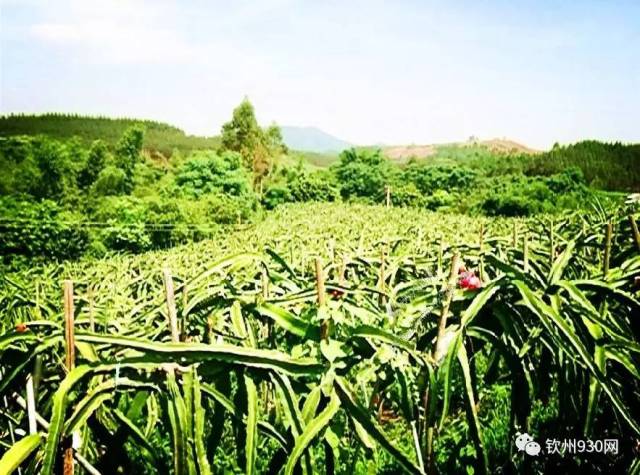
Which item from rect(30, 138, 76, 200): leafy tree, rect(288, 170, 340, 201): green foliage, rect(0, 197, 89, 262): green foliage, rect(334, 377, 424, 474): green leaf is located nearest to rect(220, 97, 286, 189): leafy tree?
rect(288, 170, 340, 201): green foliage

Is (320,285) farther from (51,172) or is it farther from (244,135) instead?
(244,135)

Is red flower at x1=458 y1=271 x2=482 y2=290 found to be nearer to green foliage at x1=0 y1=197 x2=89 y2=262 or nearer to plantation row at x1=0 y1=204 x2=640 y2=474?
plantation row at x1=0 y1=204 x2=640 y2=474

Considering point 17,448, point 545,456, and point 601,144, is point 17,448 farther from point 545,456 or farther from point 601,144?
point 601,144

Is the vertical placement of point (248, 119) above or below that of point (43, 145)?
above

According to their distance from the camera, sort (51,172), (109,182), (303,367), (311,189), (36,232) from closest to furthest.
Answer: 1. (303,367)
2. (36,232)
3. (51,172)
4. (109,182)
5. (311,189)

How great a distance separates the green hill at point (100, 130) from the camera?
133 feet

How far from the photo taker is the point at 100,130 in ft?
162

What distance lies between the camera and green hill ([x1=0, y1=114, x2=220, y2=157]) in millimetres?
40500

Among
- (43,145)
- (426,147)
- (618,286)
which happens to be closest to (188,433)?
(618,286)

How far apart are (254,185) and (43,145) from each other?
1094cm

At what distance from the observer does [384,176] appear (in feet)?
92.3

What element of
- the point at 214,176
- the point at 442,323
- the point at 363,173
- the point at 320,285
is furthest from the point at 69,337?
the point at 363,173

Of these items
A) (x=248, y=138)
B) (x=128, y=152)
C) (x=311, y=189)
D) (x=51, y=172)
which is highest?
(x=248, y=138)

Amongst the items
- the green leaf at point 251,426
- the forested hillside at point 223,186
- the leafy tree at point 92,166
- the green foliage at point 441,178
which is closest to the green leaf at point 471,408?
the green leaf at point 251,426
